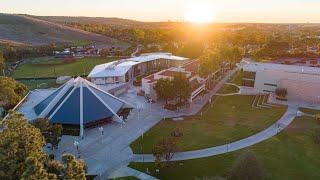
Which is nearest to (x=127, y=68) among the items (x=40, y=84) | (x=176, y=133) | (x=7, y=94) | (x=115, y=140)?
(x=40, y=84)

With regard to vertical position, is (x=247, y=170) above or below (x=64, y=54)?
below

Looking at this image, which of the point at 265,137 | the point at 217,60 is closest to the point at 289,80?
the point at 217,60

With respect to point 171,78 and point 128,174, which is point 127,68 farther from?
point 128,174

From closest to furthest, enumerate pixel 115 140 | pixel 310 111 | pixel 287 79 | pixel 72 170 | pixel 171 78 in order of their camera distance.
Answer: pixel 72 170 → pixel 115 140 → pixel 310 111 → pixel 171 78 → pixel 287 79

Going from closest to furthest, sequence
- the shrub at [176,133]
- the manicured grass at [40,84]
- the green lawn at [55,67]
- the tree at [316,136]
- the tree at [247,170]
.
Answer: the tree at [247,170] → the tree at [316,136] → the shrub at [176,133] → the manicured grass at [40,84] → the green lawn at [55,67]

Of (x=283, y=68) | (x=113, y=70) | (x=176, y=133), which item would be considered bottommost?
(x=176, y=133)

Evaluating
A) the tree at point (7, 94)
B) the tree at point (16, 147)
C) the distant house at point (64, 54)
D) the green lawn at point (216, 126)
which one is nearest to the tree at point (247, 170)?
the green lawn at point (216, 126)

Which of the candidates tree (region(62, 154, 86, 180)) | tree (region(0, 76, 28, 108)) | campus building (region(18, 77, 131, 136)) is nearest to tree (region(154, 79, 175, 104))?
campus building (region(18, 77, 131, 136))

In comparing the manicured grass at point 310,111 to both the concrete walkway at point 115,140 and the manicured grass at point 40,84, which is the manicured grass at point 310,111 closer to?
the concrete walkway at point 115,140

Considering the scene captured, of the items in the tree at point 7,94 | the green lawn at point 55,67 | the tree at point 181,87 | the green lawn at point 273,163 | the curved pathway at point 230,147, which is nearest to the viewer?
the green lawn at point 273,163
